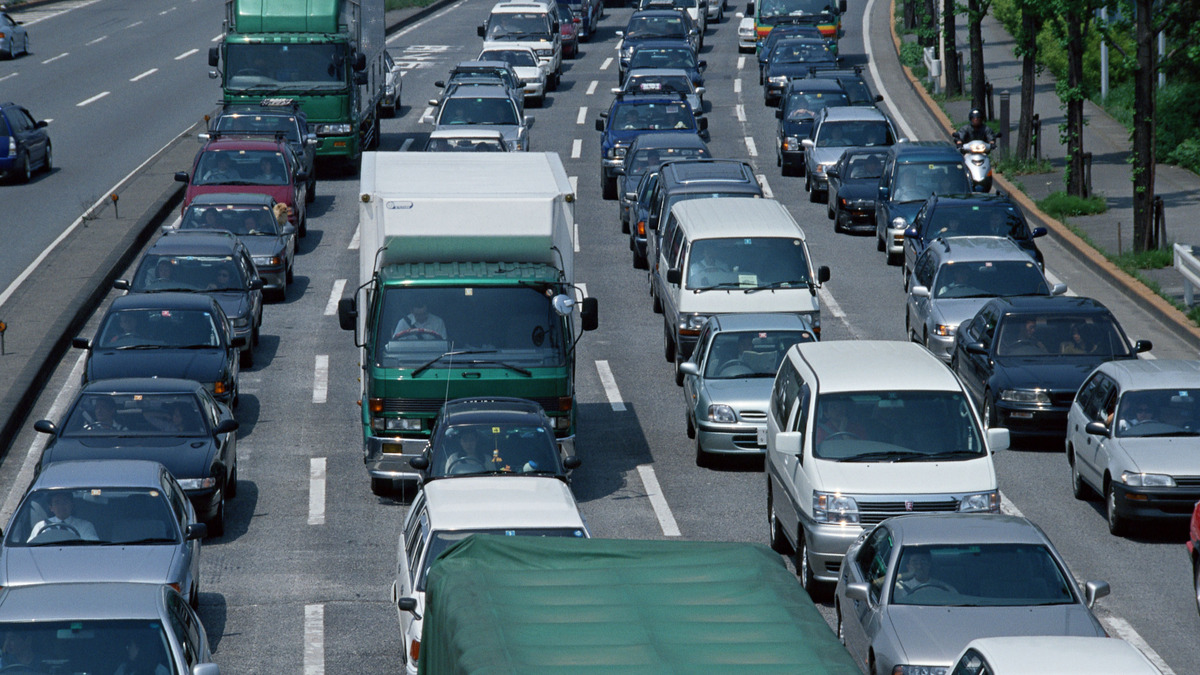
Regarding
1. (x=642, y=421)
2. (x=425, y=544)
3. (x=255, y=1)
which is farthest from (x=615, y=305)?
(x=425, y=544)

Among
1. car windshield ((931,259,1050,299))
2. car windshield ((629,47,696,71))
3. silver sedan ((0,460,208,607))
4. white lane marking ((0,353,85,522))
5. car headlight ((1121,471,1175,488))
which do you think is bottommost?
white lane marking ((0,353,85,522))

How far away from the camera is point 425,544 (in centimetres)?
1357

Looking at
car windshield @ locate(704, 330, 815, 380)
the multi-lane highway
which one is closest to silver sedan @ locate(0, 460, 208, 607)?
the multi-lane highway

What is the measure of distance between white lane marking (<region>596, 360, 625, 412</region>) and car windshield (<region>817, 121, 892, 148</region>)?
1273 cm

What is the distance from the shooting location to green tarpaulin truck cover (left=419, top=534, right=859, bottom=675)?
7.47m

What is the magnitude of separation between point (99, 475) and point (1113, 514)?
392 inches

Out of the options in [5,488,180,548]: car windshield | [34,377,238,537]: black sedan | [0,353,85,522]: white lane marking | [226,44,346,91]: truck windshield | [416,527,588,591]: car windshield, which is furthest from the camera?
[226,44,346,91]: truck windshield

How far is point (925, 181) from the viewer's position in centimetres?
3117

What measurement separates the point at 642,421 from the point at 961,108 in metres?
26.4

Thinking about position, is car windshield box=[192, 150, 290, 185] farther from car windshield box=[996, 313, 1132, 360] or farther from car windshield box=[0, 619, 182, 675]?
car windshield box=[0, 619, 182, 675]

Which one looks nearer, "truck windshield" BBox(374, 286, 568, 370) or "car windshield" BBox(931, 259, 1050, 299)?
"truck windshield" BBox(374, 286, 568, 370)

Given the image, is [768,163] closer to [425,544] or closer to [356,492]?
[356,492]

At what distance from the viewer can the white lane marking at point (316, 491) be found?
18750mm

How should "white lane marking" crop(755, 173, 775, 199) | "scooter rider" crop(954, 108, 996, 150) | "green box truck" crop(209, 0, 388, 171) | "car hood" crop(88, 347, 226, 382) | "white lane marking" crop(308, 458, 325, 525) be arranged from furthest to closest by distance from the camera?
"green box truck" crop(209, 0, 388, 171), "white lane marking" crop(755, 173, 775, 199), "scooter rider" crop(954, 108, 996, 150), "car hood" crop(88, 347, 226, 382), "white lane marking" crop(308, 458, 325, 525)
